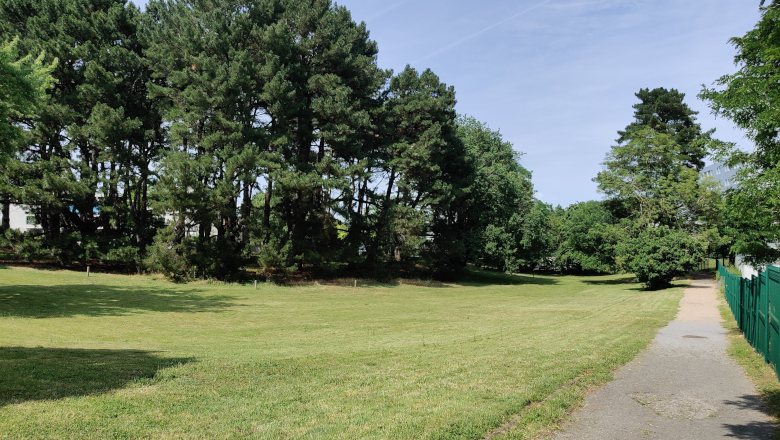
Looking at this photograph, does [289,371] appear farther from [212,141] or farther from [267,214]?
[267,214]

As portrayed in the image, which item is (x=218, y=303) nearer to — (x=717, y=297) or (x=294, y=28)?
(x=294, y=28)

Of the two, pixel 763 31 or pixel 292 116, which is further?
pixel 292 116

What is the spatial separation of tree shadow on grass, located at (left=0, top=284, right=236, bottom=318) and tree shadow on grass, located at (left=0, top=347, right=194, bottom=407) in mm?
8200

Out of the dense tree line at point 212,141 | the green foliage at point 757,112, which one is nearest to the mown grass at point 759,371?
the green foliage at point 757,112

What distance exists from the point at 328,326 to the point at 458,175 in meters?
35.1

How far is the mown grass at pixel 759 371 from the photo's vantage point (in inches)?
252

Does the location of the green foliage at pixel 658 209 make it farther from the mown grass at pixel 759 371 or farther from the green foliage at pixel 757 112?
the green foliage at pixel 757 112

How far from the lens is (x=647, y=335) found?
13250 mm

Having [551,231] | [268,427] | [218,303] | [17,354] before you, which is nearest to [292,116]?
[218,303]

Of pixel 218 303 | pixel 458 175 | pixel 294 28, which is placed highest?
pixel 294 28

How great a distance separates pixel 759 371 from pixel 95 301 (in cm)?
2259

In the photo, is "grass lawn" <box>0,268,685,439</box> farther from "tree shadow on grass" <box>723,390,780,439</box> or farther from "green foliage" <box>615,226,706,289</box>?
"green foliage" <box>615,226,706,289</box>

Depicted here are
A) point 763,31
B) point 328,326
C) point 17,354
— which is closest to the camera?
point 17,354

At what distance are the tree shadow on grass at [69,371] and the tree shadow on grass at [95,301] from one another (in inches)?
323
